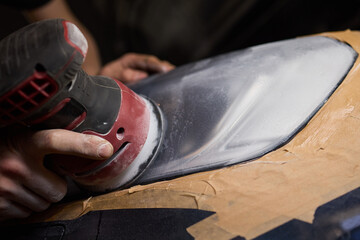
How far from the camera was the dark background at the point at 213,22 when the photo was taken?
4.57ft

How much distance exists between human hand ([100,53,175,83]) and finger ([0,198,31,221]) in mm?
489

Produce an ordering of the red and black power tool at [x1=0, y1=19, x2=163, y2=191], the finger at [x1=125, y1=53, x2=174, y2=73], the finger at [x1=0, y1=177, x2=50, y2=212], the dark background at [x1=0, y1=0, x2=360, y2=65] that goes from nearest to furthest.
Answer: the red and black power tool at [x1=0, y1=19, x2=163, y2=191] → the finger at [x1=0, y1=177, x2=50, y2=212] → the finger at [x1=125, y1=53, x2=174, y2=73] → the dark background at [x1=0, y1=0, x2=360, y2=65]

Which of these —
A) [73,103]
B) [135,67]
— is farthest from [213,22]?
[73,103]

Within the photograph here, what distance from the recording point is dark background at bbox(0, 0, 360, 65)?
1.39m

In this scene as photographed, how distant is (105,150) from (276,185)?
0.27 meters

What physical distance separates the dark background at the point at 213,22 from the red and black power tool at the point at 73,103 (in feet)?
2.97

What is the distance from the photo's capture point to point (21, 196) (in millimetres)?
583

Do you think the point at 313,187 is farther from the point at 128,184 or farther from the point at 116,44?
the point at 116,44

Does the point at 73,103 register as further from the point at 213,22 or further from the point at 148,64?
the point at 213,22

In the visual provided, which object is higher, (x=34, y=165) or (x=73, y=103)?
(x=73, y=103)

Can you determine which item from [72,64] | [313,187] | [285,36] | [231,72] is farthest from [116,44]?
[313,187]

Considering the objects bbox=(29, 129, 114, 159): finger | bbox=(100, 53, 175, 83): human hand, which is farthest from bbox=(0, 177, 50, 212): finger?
bbox=(100, 53, 175, 83): human hand

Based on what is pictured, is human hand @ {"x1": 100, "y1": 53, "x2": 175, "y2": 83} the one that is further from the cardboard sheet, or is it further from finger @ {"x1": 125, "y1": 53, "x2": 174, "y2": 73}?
→ the cardboard sheet

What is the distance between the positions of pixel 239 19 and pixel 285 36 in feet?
0.78
